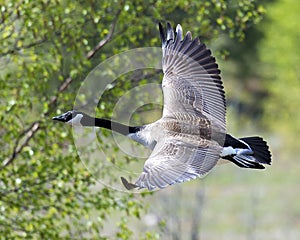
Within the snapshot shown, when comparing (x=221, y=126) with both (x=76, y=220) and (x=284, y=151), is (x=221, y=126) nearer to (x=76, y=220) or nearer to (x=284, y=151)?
(x=76, y=220)

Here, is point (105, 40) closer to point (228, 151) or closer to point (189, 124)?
point (189, 124)

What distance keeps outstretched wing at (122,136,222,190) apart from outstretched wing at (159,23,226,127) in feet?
1.39

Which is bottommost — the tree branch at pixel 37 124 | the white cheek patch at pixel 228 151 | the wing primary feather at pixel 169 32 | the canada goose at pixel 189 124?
the tree branch at pixel 37 124

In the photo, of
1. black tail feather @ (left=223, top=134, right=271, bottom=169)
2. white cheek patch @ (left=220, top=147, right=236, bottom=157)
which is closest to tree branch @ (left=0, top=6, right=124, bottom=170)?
black tail feather @ (left=223, top=134, right=271, bottom=169)

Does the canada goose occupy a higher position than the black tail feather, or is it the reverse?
the canada goose

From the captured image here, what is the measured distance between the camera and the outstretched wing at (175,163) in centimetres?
621

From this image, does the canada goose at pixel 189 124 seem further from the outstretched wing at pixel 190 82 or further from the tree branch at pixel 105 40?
the tree branch at pixel 105 40

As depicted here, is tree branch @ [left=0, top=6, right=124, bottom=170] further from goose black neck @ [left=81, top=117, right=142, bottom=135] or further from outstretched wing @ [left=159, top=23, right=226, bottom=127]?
outstretched wing @ [left=159, top=23, right=226, bottom=127]

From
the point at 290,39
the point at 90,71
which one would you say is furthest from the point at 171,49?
the point at 290,39

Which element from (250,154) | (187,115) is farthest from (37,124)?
(250,154)

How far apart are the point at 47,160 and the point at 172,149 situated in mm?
2370

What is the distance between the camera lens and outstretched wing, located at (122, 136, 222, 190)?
621cm

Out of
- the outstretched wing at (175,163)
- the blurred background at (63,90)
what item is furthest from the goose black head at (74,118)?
the outstretched wing at (175,163)

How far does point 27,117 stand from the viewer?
9148 mm
